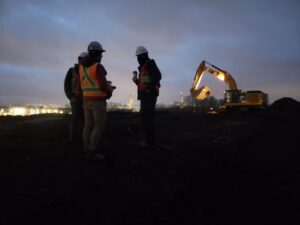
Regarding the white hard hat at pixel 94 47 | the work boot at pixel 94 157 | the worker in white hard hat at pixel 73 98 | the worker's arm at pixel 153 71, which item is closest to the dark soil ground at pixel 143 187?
the work boot at pixel 94 157

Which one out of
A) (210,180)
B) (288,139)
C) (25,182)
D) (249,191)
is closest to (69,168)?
(25,182)

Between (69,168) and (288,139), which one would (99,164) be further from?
(288,139)

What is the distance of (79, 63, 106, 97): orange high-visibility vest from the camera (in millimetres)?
6125

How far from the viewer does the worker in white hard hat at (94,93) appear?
20.1 feet

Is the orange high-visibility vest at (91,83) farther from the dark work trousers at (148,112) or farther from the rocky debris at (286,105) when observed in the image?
the rocky debris at (286,105)

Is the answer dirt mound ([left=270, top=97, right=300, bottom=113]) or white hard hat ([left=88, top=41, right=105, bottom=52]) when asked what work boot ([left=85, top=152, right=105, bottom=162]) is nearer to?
white hard hat ([left=88, top=41, right=105, bottom=52])

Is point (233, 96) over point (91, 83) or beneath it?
over

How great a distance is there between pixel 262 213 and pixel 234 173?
184 centimetres

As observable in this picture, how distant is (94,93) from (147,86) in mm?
1672

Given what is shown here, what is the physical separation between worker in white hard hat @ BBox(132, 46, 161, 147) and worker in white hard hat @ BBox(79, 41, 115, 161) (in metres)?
1.37

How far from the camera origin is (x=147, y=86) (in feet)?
24.6

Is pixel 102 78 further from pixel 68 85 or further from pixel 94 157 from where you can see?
pixel 68 85

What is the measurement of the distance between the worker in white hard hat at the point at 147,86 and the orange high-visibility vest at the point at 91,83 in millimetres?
1555

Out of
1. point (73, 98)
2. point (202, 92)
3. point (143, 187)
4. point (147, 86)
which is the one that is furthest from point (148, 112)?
point (202, 92)
